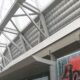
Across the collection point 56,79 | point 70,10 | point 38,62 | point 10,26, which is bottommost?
point 56,79

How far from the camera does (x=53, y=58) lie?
11445 mm

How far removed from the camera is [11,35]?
28438 millimetres

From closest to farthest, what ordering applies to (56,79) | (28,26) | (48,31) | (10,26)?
1. (56,79)
2. (48,31)
3. (28,26)
4. (10,26)

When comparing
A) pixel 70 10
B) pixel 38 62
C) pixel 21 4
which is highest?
pixel 21 4

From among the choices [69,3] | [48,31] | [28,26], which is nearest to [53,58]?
[69,3]

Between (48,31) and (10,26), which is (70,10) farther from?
(10,26)

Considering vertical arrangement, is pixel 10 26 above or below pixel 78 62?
above

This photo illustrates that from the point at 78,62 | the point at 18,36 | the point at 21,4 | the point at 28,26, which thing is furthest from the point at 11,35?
the point at 78,62

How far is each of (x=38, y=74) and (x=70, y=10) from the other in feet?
11.8

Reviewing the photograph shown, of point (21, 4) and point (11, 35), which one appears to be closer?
point (21, 4)

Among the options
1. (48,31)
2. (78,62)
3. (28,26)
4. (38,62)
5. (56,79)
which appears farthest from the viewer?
(28,26)

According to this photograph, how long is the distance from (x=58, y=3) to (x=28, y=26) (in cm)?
614

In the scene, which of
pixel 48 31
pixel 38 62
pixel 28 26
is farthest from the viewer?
pixel 28 26

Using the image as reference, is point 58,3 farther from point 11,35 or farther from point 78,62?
point 11,35
